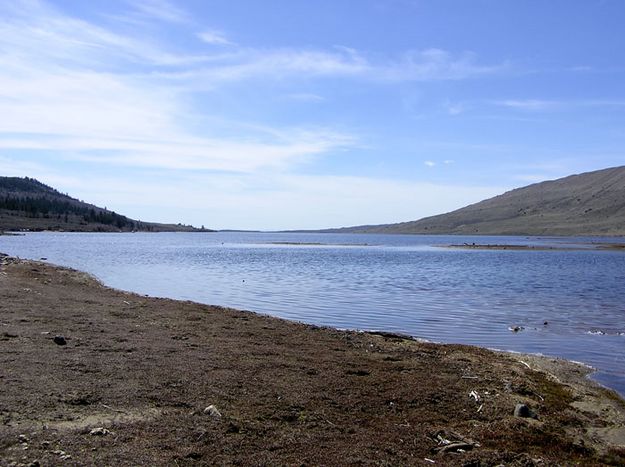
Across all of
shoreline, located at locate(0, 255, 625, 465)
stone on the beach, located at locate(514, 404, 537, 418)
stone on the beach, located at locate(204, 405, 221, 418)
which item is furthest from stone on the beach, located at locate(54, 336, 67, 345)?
stone on the beach, located at locate(514, 404, 537, 418)

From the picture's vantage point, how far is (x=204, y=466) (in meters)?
7.46

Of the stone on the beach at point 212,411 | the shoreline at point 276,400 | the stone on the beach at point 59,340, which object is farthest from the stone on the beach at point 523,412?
the stone on the beach at point 59,340

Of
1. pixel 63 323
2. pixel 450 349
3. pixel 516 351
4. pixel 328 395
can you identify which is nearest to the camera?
pixel 328 395

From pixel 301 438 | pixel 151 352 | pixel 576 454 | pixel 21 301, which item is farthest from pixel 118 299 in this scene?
pixel 576 454

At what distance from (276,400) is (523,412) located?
15.9 ft

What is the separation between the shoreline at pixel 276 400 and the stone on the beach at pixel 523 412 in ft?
0.67

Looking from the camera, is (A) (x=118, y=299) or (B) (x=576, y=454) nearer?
(B) (x=576, y=454)

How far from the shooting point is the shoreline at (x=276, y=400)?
26.8 ft

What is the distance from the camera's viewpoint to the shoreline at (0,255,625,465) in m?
8.18

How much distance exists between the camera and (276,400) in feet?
34.6

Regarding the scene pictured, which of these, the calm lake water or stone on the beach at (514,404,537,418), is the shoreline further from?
the calm lake water

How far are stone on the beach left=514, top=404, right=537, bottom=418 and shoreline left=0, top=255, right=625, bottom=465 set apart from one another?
20 centimetres

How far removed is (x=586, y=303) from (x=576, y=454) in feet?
84.2

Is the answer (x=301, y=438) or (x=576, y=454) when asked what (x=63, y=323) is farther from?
A: (x=576, y=454)
